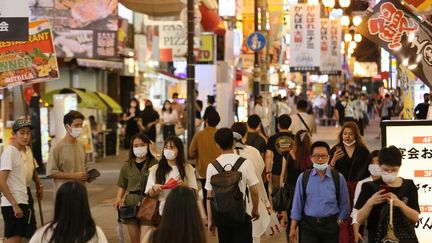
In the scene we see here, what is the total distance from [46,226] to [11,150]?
434 centimetres

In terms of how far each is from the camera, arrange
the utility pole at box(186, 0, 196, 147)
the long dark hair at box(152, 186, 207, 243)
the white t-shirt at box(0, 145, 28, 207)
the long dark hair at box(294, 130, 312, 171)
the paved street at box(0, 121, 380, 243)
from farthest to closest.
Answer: the utility pole at box(186, 0, 196, 147)
the paved street at box(0, 121, 380, 243)
the long dark hair at box(294, 130, 312, 171)
the white t-shirt at box(0, 145, 28, 207)
the long dark hair at box(152, 186, 207, 243)

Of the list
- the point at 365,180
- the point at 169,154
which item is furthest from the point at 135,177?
the point at 365,180

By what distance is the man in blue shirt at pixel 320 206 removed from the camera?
9125 mm

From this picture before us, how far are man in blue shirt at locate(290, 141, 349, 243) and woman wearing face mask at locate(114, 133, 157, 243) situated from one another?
206 cm

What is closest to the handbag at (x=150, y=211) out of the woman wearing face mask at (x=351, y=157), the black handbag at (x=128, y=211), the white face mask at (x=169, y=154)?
the black handbag at (x=128, y=211)

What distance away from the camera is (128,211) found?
10523mm

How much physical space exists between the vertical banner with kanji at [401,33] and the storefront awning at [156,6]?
40.8 ft

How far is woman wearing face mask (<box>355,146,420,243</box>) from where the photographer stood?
7.58 meters

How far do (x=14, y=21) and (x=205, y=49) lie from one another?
821 inches

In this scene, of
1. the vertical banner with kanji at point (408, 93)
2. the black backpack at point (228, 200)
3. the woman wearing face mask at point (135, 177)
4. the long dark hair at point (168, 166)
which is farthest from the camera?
the vertical banner with kanji at point (408, 93)

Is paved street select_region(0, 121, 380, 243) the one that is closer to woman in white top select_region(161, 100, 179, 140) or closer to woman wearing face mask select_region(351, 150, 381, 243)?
woman in white top select_region(161, 100, 179, 140)

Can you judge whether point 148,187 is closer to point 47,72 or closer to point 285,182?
point 285,182

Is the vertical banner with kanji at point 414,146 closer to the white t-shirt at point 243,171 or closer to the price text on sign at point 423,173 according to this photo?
the price text on sign at point 423,173

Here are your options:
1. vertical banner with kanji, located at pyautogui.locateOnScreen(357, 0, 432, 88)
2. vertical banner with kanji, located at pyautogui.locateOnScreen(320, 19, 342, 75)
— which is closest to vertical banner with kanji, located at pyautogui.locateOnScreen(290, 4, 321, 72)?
vertical banner with kanji, located at pyautogui.locateOnScreen(320, 19, 342, 75)
